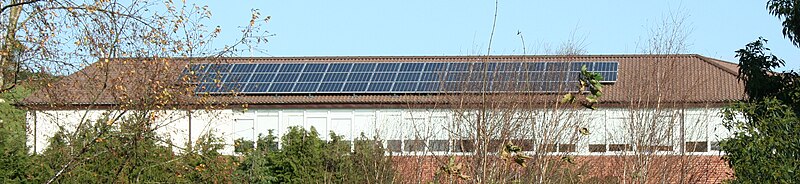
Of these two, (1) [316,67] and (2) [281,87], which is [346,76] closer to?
(1) [316,67]

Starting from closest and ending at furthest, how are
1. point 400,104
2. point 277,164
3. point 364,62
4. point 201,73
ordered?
point 201,73
point 277,164
point 400,104
point 364,62

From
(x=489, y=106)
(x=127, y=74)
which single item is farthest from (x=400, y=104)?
(x=127, y=74)

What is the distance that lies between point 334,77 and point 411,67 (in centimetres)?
225

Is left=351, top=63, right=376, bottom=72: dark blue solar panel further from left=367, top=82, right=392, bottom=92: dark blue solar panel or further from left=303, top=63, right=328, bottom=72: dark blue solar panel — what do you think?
left=367, top=82, right=392, bottom=92: dark blue solar panel

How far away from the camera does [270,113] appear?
3500 cm

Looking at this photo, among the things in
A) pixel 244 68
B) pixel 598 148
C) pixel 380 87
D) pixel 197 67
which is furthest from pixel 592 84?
pixel 244 68

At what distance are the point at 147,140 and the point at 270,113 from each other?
63.9 ft

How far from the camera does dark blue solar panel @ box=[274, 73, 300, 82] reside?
3578 centimetres

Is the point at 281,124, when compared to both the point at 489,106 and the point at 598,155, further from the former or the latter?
the point at 489,106

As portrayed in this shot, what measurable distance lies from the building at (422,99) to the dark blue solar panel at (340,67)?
0.20ft

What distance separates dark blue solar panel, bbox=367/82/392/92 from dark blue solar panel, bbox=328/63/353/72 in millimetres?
1919

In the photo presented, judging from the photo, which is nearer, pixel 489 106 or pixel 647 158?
pixel 489 106

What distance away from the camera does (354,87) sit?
114 ft

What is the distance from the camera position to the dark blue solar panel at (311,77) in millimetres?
35675
